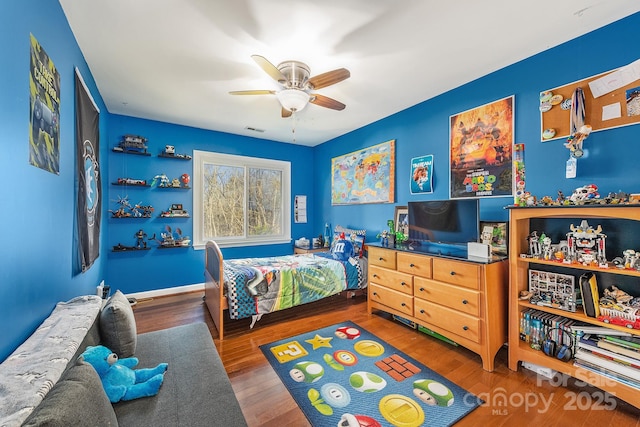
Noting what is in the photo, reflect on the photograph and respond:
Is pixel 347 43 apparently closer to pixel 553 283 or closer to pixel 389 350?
pixel 553 283

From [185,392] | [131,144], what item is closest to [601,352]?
[185,392]

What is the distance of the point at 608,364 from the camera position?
1683 mm

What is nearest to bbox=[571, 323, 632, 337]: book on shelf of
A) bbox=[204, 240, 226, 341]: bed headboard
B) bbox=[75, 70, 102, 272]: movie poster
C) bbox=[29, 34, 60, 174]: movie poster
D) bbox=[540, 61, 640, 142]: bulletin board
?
bbox=[540, 61, 640, 142]: bulletin board

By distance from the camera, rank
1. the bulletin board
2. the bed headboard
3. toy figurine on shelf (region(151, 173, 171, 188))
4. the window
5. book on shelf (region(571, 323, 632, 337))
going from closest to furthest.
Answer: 1. book on shelf (region(571, 323, 632, 337))
2. the bulletin board
3. the bed headboard
4. toy figurine on shelf (region(151, 173, 171, 188))
5. the window

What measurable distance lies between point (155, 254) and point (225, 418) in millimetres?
3522

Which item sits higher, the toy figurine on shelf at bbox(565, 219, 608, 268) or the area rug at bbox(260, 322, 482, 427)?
the toy figurine on shelf at bbox(565, 219, 608, 268)

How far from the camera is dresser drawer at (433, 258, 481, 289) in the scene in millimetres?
2119

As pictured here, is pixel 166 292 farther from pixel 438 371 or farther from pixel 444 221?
pixel 444 221

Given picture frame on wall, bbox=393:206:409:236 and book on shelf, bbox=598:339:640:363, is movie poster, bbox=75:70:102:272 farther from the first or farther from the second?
book on shelf, bbox=598:339:640:363

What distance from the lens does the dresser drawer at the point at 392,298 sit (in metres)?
2.68

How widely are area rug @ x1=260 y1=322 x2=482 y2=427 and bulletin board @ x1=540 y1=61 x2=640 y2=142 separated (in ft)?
7.28

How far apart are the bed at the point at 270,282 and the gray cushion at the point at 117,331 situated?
1106mm

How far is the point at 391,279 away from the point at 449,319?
71 centimetres

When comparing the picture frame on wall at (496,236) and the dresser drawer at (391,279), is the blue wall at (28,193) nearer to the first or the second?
the dresser drawer at (391,279)
